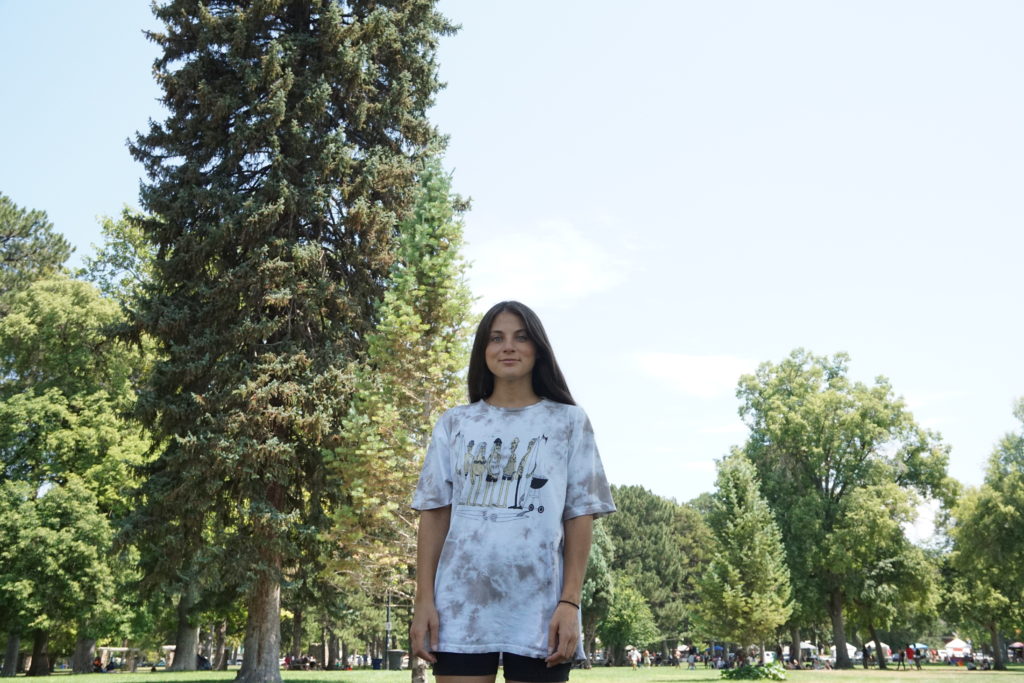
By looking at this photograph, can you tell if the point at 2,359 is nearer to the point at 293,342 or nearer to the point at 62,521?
the point at 62,521

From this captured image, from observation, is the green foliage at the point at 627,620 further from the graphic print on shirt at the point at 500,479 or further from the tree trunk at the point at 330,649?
the graphic print on shirt at the point at 500,479

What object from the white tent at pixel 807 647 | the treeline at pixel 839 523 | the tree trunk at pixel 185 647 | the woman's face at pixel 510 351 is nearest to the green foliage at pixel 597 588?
the treeline at pixel 839 523

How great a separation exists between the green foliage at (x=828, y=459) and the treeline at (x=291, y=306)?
2642 centimetres

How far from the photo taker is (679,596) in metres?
65.4

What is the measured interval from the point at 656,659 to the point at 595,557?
1403 inches

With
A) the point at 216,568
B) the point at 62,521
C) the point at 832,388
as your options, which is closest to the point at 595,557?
the point at 832,388

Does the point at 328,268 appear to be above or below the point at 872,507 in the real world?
above

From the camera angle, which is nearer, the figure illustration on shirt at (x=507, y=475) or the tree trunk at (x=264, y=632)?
the figure illustration on shirt at (x=507, y=475)

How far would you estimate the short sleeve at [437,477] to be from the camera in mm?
3289

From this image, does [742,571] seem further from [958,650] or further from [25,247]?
[958,650]

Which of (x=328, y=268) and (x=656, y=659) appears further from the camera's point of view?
(x=656, y=659)

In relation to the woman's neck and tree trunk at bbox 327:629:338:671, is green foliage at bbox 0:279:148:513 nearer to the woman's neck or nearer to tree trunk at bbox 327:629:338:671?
tree trunk at bbox 327:629:338:671

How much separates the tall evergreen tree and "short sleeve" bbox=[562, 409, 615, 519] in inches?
616

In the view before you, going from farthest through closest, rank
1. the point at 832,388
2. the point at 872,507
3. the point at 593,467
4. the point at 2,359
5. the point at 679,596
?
1. the point at 679,596
2. the point at 832,388
3. the point at 872,507
4. the point at 2,359
5. the point at 593,467
